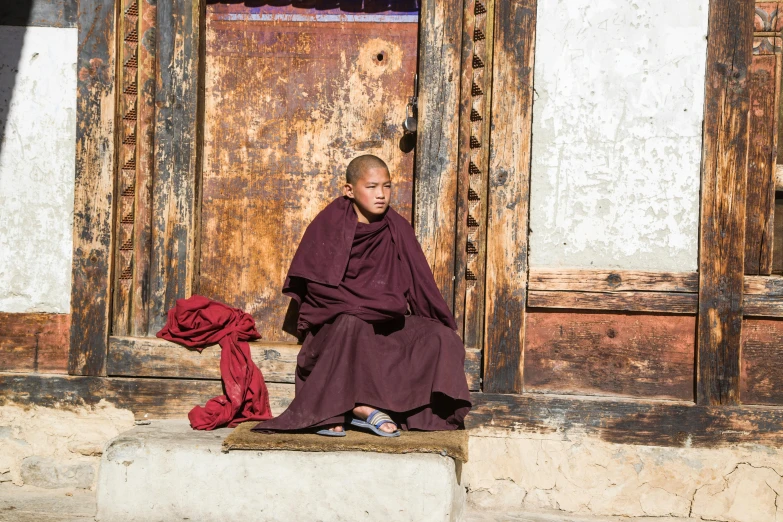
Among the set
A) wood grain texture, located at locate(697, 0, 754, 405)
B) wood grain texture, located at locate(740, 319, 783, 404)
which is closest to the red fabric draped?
wood grain texture, located at locate(697, 0, 754, 405)

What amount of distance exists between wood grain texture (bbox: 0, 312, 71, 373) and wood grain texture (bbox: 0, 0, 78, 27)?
5.18 ft

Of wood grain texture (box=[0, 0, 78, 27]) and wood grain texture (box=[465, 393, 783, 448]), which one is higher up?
wood grain texture (box=[0, 0, 78, 27])

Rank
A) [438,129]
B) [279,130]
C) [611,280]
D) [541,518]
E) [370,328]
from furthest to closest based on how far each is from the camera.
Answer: [279,130] < [438,129] < [611,280] < [541,518] < [370,328]

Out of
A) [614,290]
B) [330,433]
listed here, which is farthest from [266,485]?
[614,290]

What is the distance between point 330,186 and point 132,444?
178cm

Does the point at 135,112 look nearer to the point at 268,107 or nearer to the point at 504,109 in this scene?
the point at 268,107

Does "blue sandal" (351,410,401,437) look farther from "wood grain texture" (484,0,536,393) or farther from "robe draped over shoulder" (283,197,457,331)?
"wood grain texture" (484,0,536,393)

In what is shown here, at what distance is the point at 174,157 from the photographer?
471 cm

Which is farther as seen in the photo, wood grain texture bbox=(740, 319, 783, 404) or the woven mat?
wood grain texture bbox=(740, 319, 783, 404)

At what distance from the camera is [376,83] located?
4.84m

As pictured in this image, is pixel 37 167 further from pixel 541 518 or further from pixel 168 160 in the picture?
pixel 541 518

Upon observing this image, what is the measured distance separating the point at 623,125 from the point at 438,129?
3.14ft

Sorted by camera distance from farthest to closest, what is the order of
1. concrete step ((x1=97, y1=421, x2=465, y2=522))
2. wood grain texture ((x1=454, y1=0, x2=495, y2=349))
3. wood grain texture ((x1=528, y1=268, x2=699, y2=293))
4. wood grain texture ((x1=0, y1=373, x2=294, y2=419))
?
wood grain texture ((x1=0, y1=373, x2=294, y2=419)) → wood grain texture ((x1=454, y1=0, x2=495, y2=349)) → wood grain texture ((x1=528, y1=268, x2=699, y2=293)) → concrete step ((x1=97, y1=421, x2=465, y2=522))

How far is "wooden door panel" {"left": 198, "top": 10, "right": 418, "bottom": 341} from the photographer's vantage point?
190 inches
